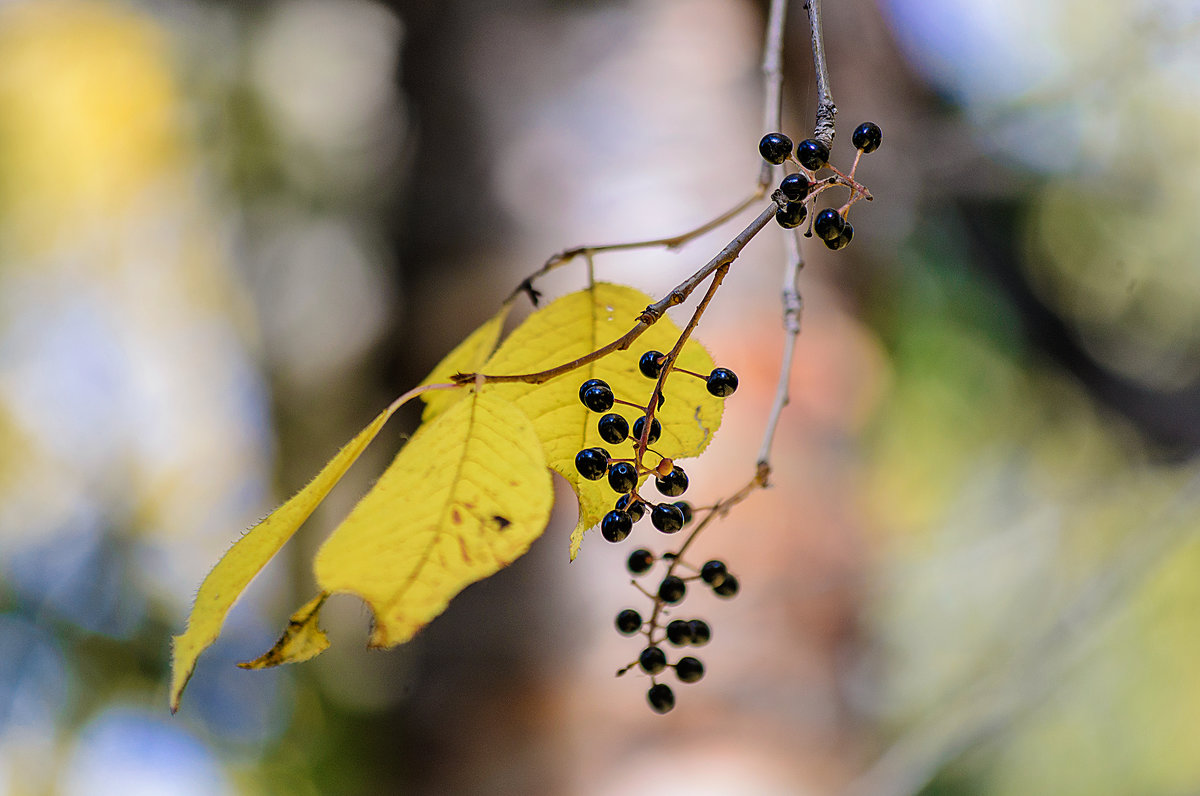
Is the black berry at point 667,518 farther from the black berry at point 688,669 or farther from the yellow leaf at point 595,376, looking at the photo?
the black berry at point 688,669

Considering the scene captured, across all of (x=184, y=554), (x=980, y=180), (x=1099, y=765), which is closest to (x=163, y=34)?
(x=184, y=554)

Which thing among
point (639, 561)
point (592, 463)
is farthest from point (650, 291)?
point (592, 463)

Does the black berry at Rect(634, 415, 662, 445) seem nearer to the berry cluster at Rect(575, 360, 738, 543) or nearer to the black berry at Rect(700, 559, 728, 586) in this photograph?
the berry cluster at Rect(575, 360, 738, 543)

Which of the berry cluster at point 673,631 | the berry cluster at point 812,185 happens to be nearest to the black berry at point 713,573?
the berry cluster at point 673,631

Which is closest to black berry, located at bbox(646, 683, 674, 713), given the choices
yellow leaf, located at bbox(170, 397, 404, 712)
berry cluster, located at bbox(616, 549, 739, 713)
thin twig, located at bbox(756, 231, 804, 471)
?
berry cluster, located at bbox(616, 549, 739, 713)

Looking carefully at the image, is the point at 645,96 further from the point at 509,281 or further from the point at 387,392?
the point at 387,392
